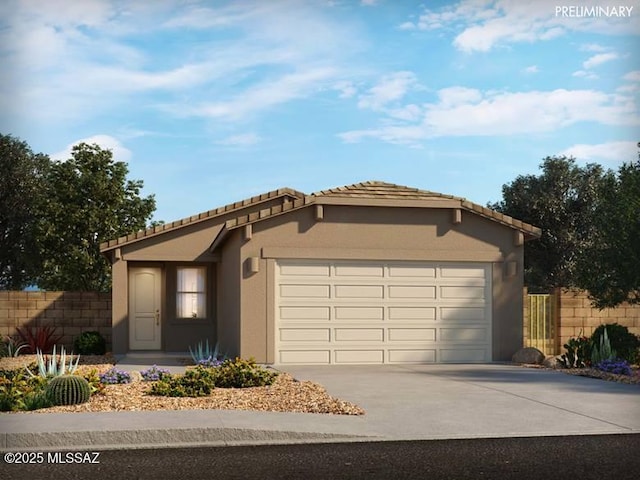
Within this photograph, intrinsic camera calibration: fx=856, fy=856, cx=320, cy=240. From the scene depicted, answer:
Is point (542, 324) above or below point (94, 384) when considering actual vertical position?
above

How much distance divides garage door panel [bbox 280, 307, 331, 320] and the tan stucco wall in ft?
1.09

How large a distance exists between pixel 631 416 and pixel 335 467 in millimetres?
4873

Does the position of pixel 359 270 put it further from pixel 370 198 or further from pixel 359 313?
pixel 370 198

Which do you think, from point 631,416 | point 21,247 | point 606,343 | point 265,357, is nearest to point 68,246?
point 21,247

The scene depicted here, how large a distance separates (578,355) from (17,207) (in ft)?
78.0

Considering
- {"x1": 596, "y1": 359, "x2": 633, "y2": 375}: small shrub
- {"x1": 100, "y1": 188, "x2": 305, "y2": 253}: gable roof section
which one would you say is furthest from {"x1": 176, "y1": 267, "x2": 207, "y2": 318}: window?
{"x1": 596, "y1": 359, "x2": 633, "y2": 375}: small shrub

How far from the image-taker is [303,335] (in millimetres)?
17938

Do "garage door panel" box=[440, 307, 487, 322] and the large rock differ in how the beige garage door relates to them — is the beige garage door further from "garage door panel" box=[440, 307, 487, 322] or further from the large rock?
the large rock

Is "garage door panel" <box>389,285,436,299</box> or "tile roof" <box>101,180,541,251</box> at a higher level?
"tile roof" <box>101,180,541,251</box>

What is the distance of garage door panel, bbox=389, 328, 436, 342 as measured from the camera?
18375 mm

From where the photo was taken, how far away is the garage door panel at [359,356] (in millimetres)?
18078

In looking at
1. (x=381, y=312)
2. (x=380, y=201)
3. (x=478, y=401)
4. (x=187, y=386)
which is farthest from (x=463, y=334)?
(x=187, y=386)

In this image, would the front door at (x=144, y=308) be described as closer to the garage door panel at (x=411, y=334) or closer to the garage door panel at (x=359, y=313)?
the garage door panel at (x=359, y=313)

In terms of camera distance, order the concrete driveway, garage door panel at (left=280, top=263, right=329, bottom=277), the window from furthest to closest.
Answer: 1. the window
2. garage door panel at (left=280, top=263, right=329, bottom=277)
3. the concrete driveway
